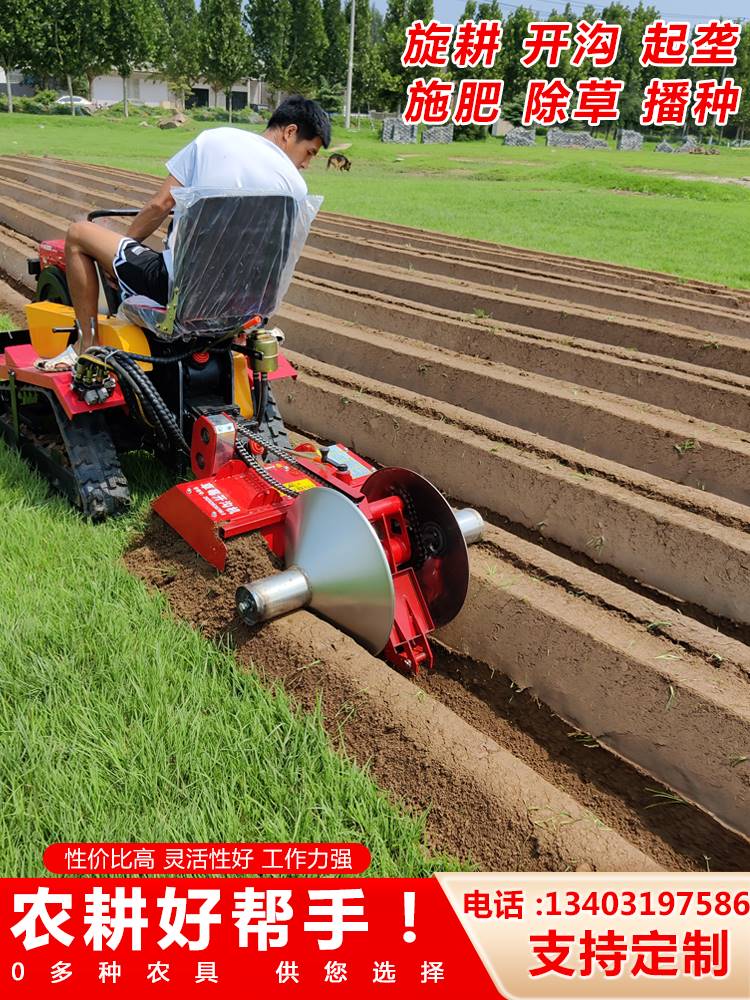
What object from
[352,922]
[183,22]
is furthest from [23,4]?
[352,922]

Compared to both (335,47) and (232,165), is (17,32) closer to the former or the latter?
(335,47)

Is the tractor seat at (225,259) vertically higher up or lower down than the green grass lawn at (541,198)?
higher up

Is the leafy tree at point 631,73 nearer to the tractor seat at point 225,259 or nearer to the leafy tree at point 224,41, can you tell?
the leafy tree at point 224,41

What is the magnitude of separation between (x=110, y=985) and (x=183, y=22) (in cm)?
6572

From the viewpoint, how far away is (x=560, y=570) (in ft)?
10.7

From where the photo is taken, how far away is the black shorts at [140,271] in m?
3.27

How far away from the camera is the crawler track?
238 cm

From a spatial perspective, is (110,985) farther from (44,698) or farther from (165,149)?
(165,149)

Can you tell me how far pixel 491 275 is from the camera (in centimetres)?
731

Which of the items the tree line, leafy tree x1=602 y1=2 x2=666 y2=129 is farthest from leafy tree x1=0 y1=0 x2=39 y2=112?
leafy tree x1=602 y1=2 x2=666 y2=129

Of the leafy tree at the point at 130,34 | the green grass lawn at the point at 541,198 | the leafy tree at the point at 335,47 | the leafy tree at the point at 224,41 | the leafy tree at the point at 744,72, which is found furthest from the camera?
the leafy tree at the point at 744,72

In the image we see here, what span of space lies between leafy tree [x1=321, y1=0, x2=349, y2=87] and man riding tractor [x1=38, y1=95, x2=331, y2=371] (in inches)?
2314

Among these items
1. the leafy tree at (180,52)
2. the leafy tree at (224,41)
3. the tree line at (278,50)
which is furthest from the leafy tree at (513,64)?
the leafy tree at (180,52)

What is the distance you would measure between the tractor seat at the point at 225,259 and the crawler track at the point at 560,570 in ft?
3.03
